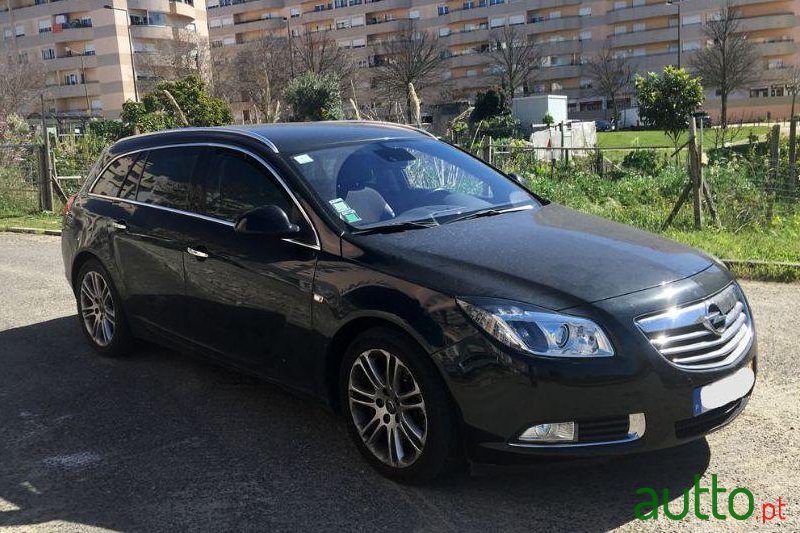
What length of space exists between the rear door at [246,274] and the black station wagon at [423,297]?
0.01 m

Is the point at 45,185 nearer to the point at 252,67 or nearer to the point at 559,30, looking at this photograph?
the point at 252,67

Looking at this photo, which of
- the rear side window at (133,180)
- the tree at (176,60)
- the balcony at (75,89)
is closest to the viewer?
the rear side window at (133,180)

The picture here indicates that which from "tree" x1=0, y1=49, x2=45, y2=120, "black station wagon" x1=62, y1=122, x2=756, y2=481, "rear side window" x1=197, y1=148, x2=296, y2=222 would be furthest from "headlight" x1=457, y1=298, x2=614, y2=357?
"tree" x1=0, y1=49, x2=45, y2=120

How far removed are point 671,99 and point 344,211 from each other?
30404 millimetres

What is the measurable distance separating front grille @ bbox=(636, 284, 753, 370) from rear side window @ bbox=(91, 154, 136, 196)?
3.93 meters

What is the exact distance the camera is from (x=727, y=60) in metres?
63.8

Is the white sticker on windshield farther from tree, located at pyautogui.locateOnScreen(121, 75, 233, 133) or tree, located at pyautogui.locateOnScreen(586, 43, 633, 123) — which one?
tree, located at pyautogui.locateOnScreen(586, 43, 633, 123)

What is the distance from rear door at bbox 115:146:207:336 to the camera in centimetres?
488

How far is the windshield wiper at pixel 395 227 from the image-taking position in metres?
3.99

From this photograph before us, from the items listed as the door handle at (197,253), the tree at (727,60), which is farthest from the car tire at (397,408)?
the tree at (727,60)

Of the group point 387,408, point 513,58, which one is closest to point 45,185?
point 387,408

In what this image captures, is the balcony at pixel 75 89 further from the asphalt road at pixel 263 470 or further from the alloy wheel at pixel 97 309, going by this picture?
the asphalt road at pixel 263 470

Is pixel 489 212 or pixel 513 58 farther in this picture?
pixel 513 58

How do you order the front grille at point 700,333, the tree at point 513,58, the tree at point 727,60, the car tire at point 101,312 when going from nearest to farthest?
1. the front grille at point 700,333
2. the car tire at point 101,312
3. the tree at point 727,60
4. the tree at point 513,58
